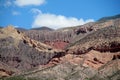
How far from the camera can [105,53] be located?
160000mm

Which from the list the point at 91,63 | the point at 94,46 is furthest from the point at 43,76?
the point at 94,46

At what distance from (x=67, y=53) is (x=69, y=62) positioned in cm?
1981

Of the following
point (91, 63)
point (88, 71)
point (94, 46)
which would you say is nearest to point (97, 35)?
point (94, 46)

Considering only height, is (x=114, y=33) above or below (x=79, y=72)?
above

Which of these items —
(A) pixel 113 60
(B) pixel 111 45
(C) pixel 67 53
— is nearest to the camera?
(A) pixel 113 60

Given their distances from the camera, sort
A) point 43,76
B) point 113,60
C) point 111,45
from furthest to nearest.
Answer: point 111,45, point 113,60, point 43,76

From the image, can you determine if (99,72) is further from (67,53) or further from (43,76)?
(67,53)

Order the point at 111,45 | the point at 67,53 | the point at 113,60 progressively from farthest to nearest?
the point at 67,53, the point at 111,45, the point at 113,60

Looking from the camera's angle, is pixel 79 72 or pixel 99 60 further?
pixel 99 60

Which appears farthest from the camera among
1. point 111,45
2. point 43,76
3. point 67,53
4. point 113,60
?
point 67,53

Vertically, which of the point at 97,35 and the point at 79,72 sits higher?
the point at 97,35

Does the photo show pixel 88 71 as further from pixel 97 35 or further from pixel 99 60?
pixel 97 35

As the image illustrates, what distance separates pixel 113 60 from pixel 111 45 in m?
12.4

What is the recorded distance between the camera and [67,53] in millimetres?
169875
